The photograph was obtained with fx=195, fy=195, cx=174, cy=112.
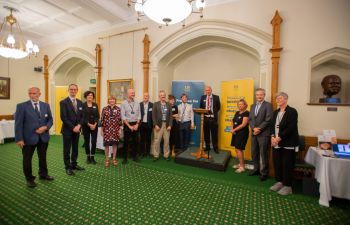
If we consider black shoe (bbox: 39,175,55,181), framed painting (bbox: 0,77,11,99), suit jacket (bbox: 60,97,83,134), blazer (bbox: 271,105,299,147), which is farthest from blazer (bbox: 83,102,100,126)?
framed painting (bbox: 0,77,11,99)

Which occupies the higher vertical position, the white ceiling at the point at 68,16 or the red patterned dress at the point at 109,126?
the white ceiling at the point at 68,16

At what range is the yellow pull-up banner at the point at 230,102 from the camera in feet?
16.5

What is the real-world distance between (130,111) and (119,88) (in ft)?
6.83

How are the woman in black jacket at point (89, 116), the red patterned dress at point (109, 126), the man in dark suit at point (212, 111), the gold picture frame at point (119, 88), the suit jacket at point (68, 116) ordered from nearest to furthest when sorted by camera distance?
the suit jacket at point (68, 116)
the woman in black jacket at point (89, 116)
the red patterned dress at point (109, 126)
the man in dark suit at point (212, 111)
the gold picture frame at point (119, 88)

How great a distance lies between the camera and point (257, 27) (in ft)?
14.4

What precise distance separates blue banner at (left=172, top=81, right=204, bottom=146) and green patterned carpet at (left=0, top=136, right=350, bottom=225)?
6.76 ft

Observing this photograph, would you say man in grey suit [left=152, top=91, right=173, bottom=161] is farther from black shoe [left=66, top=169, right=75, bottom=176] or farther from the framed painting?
the framed painting

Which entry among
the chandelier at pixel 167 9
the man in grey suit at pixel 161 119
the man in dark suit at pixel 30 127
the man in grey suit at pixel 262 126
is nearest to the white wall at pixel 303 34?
the man in grey suit at pixel 262 126

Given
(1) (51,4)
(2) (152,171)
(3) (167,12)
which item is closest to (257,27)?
(3) (167,12)

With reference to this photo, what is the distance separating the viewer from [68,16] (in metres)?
6.32

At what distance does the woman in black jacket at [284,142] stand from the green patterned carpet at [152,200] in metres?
0.24

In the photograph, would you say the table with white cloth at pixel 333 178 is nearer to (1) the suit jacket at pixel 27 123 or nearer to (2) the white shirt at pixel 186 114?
(2) the white shirt at pixel 186 114

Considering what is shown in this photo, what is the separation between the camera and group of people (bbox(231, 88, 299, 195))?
310cm

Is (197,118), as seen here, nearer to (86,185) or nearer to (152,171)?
(152,171)
